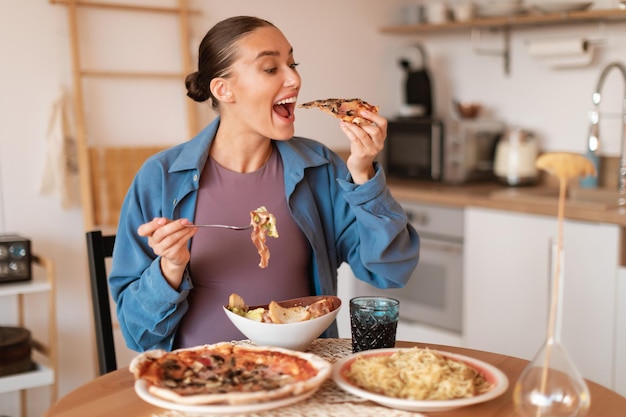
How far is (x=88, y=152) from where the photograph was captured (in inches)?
117

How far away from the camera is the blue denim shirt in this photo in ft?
5.12

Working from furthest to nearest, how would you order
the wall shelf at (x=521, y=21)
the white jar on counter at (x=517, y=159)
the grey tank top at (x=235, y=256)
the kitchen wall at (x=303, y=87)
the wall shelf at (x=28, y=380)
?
the white jar on counter at (x=517, y=159), the wall shelf at (x=521, y=21), the kitchen wall at (x=303, y=87), the wall shelf at (x=28, y=380), the grey tank top at (x=235, y=256)

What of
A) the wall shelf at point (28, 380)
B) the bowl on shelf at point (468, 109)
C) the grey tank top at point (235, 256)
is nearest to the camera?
the grey tank top at point (235, 256)

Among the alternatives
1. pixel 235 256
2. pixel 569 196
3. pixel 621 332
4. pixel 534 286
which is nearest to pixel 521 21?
pixel 569 196

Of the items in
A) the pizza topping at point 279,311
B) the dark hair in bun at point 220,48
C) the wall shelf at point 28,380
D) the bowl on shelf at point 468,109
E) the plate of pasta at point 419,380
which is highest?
the dark hair in bun at point 220,48

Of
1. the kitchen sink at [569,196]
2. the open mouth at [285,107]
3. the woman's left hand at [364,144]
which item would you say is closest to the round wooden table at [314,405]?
the woman's left hand at [364,144]

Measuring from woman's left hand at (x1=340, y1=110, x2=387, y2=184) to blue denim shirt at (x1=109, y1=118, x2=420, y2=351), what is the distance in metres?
0.03

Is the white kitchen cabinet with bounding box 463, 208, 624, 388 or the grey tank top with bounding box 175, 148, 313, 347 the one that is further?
the white kitchen cabinet with bounding box 463, 208, 624, 388

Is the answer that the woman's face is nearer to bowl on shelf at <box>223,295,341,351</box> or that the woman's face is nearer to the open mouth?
the open mouth

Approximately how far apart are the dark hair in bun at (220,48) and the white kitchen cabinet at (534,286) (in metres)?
1.55

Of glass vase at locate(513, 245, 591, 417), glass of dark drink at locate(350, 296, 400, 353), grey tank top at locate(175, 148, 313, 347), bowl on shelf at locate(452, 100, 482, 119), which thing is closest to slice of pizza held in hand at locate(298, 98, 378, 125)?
grey tank top at locate(175, 148, 313, 347)

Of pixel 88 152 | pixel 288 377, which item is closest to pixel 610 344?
pixel 288 377

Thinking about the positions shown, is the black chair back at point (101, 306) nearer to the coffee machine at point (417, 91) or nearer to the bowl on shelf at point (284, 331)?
the bowl on shelf at point (284, 331)

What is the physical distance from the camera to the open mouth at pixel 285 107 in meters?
1.74
